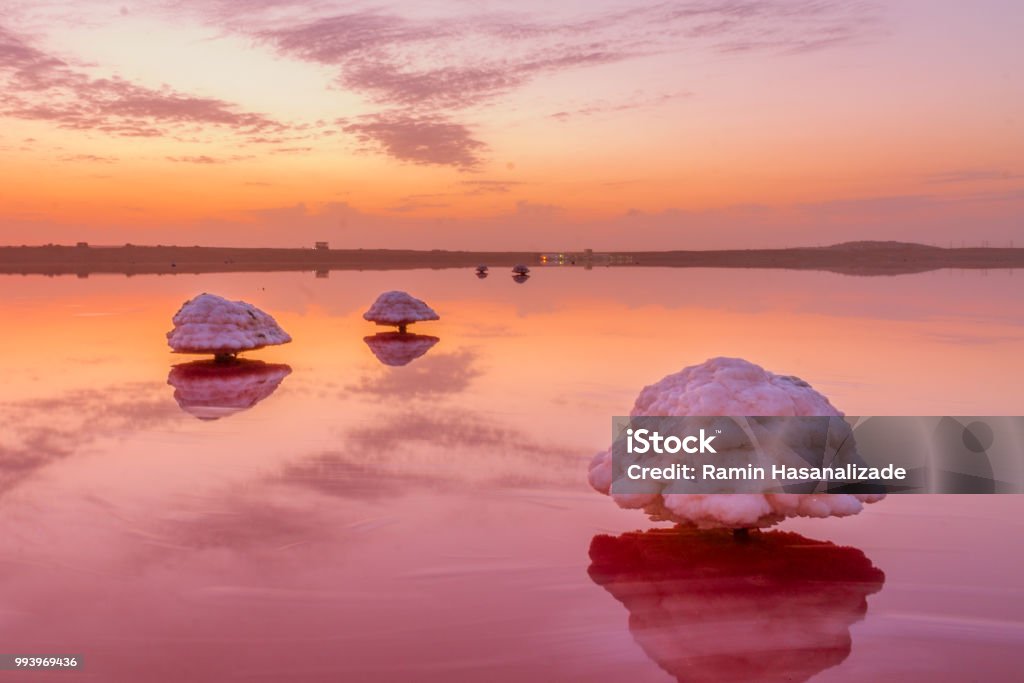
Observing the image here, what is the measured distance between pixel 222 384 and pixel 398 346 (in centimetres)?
872

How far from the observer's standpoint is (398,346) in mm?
26734

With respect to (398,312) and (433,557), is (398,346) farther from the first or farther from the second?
(433,557)

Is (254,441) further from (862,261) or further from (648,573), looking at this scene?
(862,261)

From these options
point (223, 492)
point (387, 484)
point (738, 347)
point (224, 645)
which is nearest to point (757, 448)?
point (387, 484)

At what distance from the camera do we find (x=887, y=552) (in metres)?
7.94

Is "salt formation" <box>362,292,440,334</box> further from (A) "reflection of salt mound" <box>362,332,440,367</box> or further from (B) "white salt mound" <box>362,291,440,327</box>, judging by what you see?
(A) "reflection of salt mound" <box>362,332,440,367</box>

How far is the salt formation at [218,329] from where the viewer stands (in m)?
19.9

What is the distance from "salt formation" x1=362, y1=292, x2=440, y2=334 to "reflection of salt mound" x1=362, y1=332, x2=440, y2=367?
66 cm

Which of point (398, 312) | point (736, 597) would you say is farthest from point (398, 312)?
point (736, 597)

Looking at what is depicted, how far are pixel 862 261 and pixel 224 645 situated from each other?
709 feet

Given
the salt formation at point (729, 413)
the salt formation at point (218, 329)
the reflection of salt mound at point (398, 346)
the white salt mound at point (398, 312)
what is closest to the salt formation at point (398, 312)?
the white salt mound at point (398, 312)

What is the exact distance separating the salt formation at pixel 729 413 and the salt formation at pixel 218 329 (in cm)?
1373

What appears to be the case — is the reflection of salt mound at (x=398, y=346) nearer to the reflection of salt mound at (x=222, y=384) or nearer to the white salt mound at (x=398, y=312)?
the white salt mound at (x=398, y=312)

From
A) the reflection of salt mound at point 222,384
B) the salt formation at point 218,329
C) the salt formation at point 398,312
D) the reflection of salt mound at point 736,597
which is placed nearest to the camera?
the reflection of salt mound at point 736,597
